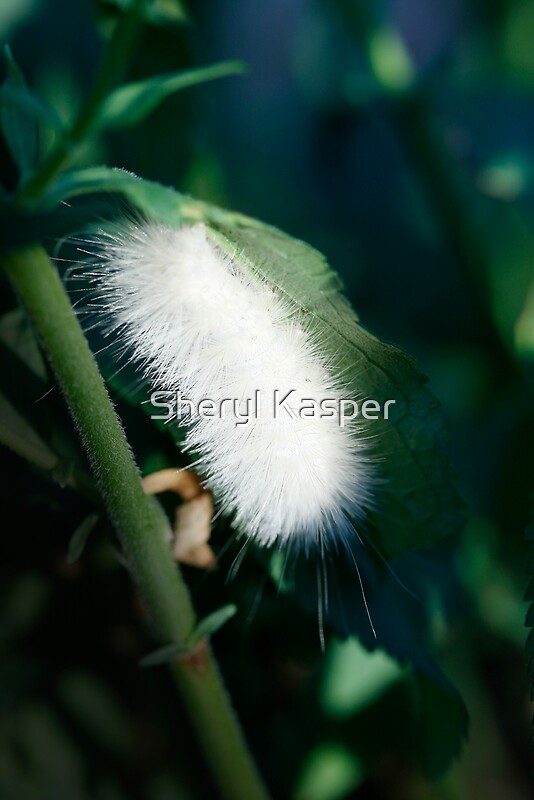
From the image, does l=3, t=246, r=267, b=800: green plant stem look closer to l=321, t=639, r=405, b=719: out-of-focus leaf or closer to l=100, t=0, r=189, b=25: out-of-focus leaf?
l=321, t=639, r=405, b=719: out-of-focus leaf

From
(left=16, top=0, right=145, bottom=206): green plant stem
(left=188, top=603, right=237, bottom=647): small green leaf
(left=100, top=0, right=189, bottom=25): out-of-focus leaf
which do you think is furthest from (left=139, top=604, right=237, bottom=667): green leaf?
(left=100, top=0, right=189, bottom=25): out-of-focus leaf

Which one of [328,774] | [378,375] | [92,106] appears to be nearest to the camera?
[92,106]

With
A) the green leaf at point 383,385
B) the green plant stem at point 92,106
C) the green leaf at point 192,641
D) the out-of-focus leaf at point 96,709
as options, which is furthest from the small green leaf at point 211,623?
the out-of-focus leaf at point 96,709

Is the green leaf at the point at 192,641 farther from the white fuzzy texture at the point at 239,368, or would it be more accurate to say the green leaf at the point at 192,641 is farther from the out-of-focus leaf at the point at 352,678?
the out-of-focus leaf at the point at 352,678

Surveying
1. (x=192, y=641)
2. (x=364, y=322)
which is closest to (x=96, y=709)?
(x=192, y=641)

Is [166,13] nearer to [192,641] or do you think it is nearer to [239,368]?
[239,368]

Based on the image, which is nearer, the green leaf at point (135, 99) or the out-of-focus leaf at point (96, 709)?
the green leaf at point (135, 99)
